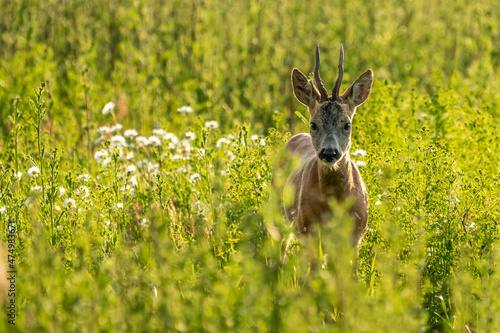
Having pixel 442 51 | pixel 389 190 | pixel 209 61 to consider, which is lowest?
pixel 389 190

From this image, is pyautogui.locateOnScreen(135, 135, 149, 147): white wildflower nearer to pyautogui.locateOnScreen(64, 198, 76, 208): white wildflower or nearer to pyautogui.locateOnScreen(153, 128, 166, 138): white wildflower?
pyautogui.locateOnScreen(153, 128, 166, 138): white wildflower

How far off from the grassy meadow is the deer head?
344 mm

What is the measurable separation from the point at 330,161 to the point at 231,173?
851 millimetres

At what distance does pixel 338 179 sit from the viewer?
15.0 ft

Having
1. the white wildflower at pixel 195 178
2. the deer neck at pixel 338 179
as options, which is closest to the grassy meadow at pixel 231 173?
the white wildflower at pixel 195 178

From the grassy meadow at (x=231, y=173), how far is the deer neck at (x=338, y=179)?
0.25 meters

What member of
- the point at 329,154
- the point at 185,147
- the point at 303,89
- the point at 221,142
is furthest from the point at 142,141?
the point at 329,154

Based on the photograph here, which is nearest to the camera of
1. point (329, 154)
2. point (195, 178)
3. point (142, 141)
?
point (329, 154)

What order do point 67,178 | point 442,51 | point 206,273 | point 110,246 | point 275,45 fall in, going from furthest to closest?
1. point 442,51
2. point 275,45
3. point 67,178
4. point 110,246
5. point 206,273

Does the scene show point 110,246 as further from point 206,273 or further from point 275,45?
point 275,45

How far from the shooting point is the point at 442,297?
160 inches

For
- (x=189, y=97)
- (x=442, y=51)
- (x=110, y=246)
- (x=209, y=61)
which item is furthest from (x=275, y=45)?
(x=110, y=246)

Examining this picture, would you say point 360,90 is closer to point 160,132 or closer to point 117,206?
point 117,206

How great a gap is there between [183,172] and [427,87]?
189 inches
